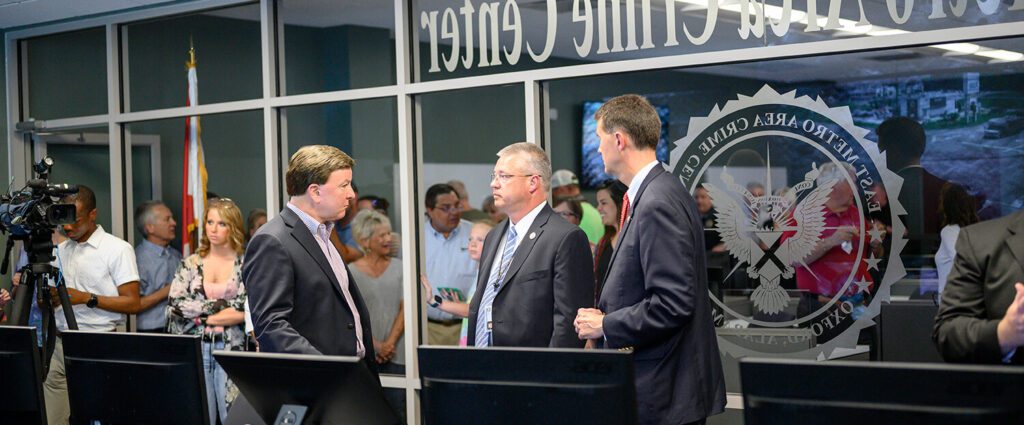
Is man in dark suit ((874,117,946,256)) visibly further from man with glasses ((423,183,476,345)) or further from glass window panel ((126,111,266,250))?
glass window panel ((126,111,266,250))

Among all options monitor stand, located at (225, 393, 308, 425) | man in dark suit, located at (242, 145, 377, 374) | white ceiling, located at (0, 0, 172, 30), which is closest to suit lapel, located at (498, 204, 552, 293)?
man in dark suit, located at (242, 145, 377, 374)

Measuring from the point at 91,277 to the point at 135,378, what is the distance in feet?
11.5

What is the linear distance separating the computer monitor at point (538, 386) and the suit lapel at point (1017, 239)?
0.96 meters

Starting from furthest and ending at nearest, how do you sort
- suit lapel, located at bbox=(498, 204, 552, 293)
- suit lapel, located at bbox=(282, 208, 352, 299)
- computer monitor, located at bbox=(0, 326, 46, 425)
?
suit lapel, located at bbox=(498, 204, 552, 293), suit lapel, located at bbox=(282, 208, 352, 299), computer monitor, located at bbox=(0, 326, 46, 425)

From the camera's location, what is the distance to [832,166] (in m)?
4.13

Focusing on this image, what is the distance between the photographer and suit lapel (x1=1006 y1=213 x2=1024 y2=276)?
2363 millimetres

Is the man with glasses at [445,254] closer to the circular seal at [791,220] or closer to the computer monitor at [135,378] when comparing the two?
the circular seal at [791,220]

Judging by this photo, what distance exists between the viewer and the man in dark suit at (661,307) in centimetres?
290

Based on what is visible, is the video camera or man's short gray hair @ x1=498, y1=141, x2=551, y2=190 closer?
man's short gray hair @ x1=498, y1=141, x2=551, y2=190

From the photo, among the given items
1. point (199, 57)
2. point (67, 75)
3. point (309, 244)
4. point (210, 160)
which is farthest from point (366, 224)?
point (67, 75)

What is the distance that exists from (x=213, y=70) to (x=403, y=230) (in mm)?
1649

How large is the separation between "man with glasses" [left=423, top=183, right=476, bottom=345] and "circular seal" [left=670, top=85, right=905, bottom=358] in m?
1.27

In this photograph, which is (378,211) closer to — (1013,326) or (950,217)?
(950,217)

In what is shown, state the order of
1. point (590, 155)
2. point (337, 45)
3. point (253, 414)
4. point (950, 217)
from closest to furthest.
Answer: point (253, 414)
point (950, 217)
point (590, 155)
point (337, 45)
